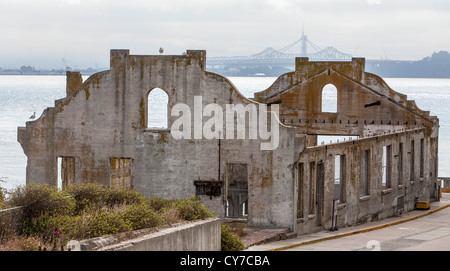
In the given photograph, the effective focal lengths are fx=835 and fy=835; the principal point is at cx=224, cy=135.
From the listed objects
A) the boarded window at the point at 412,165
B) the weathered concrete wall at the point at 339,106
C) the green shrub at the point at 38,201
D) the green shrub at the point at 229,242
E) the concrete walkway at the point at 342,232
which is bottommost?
the concrete walkway at the point at 342,232

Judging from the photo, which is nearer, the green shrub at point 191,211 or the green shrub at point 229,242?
the green shrub at point 191,211

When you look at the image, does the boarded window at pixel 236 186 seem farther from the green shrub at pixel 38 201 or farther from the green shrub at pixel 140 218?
the green shrub at pixel 38 201

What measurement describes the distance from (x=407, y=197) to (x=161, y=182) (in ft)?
48.4

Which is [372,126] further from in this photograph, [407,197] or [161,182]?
[161,182]

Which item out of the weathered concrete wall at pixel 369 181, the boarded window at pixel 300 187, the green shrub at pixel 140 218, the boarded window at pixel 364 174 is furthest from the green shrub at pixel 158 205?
the boarded window at pixel 364 174

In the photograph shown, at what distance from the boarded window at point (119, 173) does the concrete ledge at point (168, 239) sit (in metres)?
12.1

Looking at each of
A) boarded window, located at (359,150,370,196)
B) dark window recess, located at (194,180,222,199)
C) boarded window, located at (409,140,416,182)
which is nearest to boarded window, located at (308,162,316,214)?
dark window recess, located at (194,180,222,199)

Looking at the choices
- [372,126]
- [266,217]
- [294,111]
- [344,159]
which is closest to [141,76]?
[266,217]

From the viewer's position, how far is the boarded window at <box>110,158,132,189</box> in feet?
108

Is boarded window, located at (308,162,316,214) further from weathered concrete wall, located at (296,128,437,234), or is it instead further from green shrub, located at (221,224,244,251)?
green shrub, located at (221,224,244,251)

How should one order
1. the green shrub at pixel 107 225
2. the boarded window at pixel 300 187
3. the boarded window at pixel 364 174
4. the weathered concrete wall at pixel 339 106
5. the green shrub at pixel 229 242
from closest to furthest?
the green shrub at pixel 107 225 < the green shrub at pixel 229 242 < the boarded window at pixel 300 187 < the boarded window at pixel 364 174 < the weathered concrete wall at pixel 339 106

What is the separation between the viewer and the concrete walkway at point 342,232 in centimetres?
2467

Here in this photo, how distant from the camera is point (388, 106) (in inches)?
1506

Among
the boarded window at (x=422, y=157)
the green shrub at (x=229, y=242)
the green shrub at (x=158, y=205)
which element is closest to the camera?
the green shrub at (x=229, y=242)
